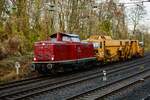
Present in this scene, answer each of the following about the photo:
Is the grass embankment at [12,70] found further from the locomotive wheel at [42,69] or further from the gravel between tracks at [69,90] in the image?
the gravel between tracks at [69,90]

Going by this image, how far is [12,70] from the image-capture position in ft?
81.3

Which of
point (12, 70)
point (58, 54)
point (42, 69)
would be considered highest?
point (58, 54)

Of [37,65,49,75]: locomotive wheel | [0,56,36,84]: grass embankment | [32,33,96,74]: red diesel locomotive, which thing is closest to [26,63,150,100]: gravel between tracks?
[32,33,96,74]: red diesel locomotive

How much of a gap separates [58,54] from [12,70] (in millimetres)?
3355

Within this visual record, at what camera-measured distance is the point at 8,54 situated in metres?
28.0

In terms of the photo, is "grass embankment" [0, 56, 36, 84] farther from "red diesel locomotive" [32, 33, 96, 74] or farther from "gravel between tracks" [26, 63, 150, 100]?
"gravel between tracks" [26, 63, 150, 100]

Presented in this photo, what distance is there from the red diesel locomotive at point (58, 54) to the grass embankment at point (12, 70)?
1.15 meters

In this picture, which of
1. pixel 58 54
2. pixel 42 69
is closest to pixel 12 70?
pixel 42 69

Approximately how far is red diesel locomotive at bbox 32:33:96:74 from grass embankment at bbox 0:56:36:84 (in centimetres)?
115

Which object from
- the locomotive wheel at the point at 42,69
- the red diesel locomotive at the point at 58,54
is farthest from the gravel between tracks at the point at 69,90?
the locomotive wheel at the point at 42,69

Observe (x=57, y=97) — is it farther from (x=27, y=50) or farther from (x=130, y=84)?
(x=27, y=50)

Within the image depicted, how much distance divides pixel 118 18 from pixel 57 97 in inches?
1697

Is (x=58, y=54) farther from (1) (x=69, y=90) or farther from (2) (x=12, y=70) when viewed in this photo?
(1) (x=69, y=90)

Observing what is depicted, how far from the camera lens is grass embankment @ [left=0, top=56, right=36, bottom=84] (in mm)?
23003
